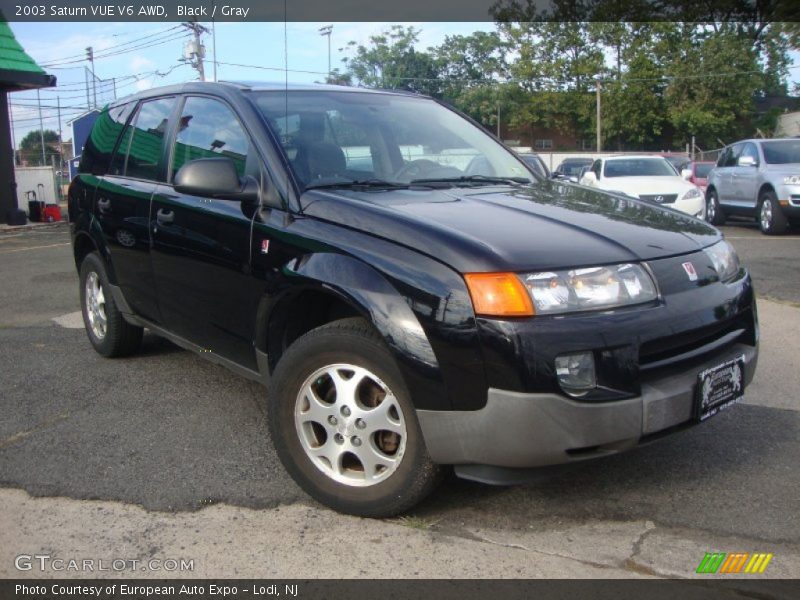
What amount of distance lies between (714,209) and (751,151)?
1.74m

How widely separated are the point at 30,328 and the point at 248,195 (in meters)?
4.06

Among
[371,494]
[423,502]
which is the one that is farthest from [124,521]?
[423,502]

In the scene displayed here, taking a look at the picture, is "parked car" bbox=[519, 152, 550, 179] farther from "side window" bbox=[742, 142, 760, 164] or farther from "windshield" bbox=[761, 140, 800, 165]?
"side window" bbox=[742, 142, 760, 164]

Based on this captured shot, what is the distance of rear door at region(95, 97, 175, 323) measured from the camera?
4547mm

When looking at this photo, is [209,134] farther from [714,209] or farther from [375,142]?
[714,209]

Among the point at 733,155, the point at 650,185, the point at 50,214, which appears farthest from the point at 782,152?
the point at 50,214

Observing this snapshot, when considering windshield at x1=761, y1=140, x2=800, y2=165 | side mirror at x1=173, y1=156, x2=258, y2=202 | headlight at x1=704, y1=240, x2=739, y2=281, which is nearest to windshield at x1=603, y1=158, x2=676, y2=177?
windshield at x1=761, y1=140, x2=800, y2=165

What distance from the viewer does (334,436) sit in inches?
124

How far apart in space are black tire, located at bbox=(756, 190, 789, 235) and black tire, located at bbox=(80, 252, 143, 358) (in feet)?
36.5

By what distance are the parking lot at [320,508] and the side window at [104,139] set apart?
1553 millimetres

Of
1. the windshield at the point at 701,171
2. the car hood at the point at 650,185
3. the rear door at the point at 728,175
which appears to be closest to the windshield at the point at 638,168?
the car hood at the point at 650,185

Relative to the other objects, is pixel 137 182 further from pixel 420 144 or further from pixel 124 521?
pixel 124 521

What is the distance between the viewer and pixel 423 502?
3227mm

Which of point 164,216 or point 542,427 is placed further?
point 164,216
